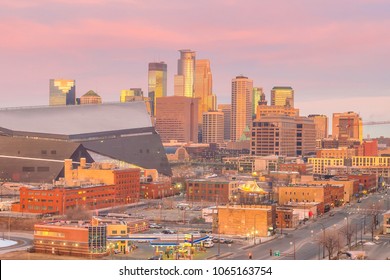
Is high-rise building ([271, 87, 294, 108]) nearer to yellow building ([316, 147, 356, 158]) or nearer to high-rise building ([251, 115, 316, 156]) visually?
high-rise building ([251, 115, 316, 156])

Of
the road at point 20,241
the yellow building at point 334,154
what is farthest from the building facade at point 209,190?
the yellow building at point 334,154

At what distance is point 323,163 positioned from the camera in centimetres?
6097

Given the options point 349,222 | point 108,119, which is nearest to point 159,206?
point 349,222

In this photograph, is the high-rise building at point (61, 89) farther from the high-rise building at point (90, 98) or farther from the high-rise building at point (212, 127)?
the high-rise building at point (212, 127)

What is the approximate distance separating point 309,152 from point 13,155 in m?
48.9

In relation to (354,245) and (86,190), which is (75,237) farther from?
(86,190)

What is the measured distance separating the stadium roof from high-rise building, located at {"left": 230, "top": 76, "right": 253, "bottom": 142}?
243 feet

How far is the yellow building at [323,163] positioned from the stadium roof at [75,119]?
50.0 ft

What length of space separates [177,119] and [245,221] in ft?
312

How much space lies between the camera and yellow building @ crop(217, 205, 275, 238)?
77.8ft

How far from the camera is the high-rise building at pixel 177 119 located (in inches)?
4636

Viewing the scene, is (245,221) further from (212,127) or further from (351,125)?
(212,127)

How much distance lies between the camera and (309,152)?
281 ft

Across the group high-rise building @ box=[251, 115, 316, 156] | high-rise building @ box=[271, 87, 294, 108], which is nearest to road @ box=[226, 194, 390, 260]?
high-rise building @ box=[251, 115, 316, 156]
